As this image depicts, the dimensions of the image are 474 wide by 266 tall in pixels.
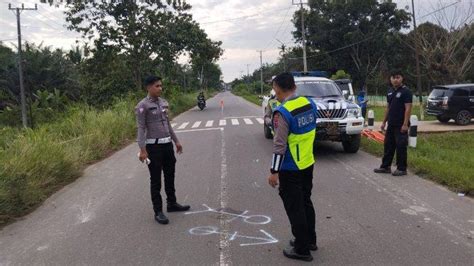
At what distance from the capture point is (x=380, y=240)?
502cm

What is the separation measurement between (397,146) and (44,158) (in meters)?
6.63

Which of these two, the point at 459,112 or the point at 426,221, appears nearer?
the point at 426,221

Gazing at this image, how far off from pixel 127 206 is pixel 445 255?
14.5 ft

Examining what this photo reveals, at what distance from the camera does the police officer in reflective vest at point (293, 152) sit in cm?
437

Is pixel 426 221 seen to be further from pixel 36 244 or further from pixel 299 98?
pixel 36 244

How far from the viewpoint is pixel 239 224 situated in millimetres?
5785

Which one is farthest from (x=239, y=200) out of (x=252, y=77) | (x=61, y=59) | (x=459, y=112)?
(x=252, y=77)

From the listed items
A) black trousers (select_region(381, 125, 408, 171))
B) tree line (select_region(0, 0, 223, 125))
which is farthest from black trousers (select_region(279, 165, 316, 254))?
tree line (select_region(0, 0, 223, 125))

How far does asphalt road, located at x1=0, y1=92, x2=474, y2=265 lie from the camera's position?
15.5 feet

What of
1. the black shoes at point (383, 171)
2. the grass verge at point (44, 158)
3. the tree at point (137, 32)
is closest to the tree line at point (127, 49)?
the tree at point (137, 32)

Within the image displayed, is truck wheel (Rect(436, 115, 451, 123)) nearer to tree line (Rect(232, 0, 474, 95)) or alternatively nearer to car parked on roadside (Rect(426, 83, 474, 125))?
car parked on roadside (Rect(426, 83, 474, 125))

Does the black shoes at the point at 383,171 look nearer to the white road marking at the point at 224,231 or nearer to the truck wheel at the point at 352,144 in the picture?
the truck wheel at the point at 352,144

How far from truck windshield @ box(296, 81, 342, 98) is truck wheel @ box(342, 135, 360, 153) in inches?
55.3

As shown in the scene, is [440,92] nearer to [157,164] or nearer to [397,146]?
[397,146]
